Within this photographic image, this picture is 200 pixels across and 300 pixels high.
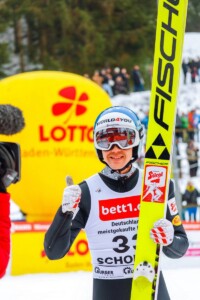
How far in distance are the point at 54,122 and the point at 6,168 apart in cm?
522

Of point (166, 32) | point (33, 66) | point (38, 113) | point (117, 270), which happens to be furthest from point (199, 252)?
point (33, 66)

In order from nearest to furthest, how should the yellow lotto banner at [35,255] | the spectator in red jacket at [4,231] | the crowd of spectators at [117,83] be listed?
the spectator in red jacket at [4,231] → the yellow lotto banner at [35,255] → the crowd of spectators at [117,83]

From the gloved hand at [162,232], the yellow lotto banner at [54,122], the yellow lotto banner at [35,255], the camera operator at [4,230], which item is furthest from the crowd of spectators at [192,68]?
the camera operator at [4,230]

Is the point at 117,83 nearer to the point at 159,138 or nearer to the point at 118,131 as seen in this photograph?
the point at 118,131

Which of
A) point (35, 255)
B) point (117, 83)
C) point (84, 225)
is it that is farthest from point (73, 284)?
point (117, 83)

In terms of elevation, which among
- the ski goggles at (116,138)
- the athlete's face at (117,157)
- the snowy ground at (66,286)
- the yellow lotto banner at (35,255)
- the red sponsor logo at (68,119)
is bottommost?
the snowy ground at (66,286)

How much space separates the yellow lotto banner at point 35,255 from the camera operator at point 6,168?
5.09 m

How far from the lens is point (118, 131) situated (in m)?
2.73

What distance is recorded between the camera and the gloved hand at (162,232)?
2455 millimetres

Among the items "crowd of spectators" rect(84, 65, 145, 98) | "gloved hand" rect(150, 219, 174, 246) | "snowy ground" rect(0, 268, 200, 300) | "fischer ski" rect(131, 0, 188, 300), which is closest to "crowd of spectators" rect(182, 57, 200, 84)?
"crowd of spectators" rect(84, 65, 145, 98)

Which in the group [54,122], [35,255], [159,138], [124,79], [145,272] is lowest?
[35,255]

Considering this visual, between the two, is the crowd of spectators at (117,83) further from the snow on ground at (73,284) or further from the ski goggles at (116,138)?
the ski goggles at (116,138)

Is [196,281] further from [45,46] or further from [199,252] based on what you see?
[45,46]

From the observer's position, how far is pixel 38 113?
7234 mm
